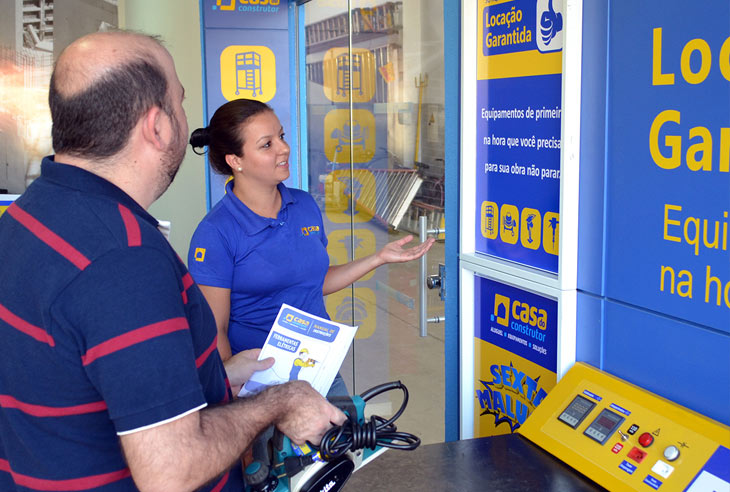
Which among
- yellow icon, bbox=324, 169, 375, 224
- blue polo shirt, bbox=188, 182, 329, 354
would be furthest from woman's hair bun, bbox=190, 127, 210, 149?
yellow icon, bbox=324, 169, 375, 224

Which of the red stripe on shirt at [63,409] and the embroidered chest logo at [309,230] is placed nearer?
the red stripe on shirt at [63,409]

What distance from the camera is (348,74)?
430 cm

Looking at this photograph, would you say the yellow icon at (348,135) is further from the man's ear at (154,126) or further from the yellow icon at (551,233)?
the man's ear at (154,126)

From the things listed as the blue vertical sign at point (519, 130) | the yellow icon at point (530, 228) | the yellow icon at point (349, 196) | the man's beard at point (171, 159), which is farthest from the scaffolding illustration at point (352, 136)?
the man's beard at point (171, 159)

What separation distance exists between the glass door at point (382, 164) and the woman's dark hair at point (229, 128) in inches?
32.7

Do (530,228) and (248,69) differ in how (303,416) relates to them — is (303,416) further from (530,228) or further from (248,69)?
(248,69)

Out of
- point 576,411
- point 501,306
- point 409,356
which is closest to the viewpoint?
point 576,411

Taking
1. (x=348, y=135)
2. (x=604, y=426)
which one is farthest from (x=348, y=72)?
(x=604, y=426)

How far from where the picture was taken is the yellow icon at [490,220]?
228 cm

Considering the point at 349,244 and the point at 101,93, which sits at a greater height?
the point at 101,93

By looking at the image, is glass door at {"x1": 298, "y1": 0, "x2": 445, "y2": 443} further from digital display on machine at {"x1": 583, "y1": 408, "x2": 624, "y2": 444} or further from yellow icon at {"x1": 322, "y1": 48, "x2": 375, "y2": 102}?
digital display on machine at {"x1": 583, "y1": 408, "x2": 624, "y2": 444}

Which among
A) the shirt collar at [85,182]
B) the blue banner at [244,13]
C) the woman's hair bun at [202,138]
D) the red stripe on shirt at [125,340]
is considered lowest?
the red stripe on shirt at [125,340]

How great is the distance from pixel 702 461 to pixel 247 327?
1441 mm

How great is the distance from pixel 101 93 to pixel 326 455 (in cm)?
72
